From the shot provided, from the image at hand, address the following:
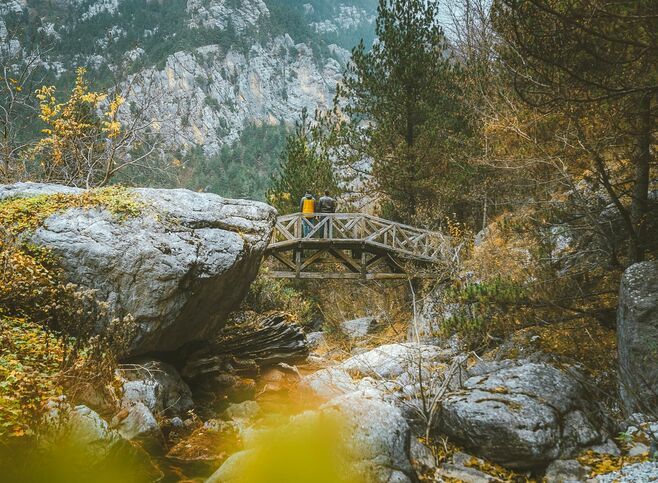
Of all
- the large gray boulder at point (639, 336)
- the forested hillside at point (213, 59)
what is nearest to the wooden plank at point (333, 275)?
the large gray boulder at point (639, 336)

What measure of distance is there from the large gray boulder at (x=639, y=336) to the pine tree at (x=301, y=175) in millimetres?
11251

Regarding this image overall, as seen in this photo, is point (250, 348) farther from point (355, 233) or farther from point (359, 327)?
point (359, 327)

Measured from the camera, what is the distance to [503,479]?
530 cm

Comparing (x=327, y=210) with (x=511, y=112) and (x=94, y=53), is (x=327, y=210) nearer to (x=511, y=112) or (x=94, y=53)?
(x=511, y=112)

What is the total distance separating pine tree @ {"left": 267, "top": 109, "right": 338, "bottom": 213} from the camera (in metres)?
16.0

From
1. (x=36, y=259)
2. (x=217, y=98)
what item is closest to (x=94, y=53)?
(x=217, y=98)

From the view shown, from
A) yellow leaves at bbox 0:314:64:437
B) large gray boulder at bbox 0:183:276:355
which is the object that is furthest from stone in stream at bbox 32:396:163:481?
large gray boulder at bbox 0:183:276:355

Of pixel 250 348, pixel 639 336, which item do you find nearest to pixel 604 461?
pixel 639 336

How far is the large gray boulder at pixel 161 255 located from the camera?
273 inches

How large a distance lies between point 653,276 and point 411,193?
9.68 metres

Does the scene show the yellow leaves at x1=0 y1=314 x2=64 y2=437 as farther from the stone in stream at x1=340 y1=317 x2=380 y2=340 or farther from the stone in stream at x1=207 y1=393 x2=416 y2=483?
the stone in stream at x1=340 y1=317 x2=380 y2=340

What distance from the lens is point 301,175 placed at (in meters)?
16.8

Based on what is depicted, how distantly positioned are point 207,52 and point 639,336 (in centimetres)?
8924

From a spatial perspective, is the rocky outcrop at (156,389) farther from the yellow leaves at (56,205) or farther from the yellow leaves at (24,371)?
the yellow leaves at (56,205)
